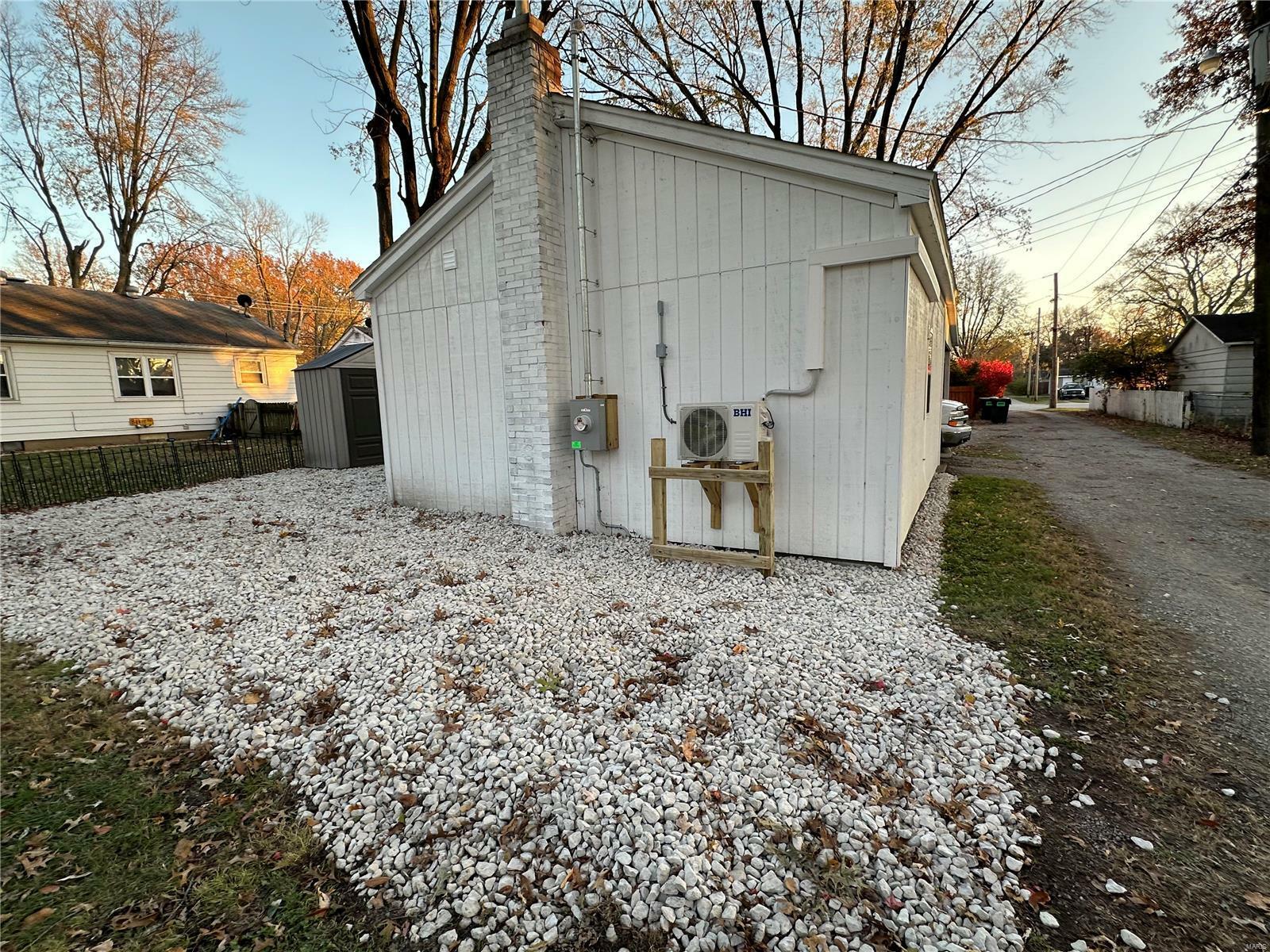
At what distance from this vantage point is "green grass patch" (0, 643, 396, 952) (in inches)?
61.6

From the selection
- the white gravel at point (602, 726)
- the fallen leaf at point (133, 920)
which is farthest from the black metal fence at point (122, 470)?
the fallen leaf at point (133, 920)

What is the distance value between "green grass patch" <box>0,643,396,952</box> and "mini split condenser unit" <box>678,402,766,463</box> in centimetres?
335

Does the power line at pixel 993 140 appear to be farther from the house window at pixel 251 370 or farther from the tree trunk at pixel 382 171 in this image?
the house window at pixel 251 370

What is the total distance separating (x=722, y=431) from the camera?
168 inches

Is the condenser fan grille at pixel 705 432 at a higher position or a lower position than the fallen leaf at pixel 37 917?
higher

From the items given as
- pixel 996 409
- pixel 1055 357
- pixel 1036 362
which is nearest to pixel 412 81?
pixel 996 409

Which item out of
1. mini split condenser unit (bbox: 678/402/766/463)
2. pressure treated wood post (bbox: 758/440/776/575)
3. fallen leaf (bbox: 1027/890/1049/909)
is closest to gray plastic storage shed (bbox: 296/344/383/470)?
mini split condenser unit (bbox: 678/402/766/463)

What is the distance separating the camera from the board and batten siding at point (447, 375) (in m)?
Result: 6.01

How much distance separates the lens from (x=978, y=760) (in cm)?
217

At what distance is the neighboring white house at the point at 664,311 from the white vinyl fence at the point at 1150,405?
12.2 m

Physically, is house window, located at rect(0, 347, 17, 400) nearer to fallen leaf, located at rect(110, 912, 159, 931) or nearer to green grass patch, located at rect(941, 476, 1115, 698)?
fallen leaf, located at rect(110, 912, 159, 931)

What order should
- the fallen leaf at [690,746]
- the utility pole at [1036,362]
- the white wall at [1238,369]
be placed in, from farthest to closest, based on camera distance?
the utility pole at [1036,362] → the white wall at [1238,369] → the fallen leaf at [690,746]

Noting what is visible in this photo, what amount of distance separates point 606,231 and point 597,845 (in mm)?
5028

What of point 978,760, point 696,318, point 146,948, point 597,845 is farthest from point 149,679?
point 696,318
